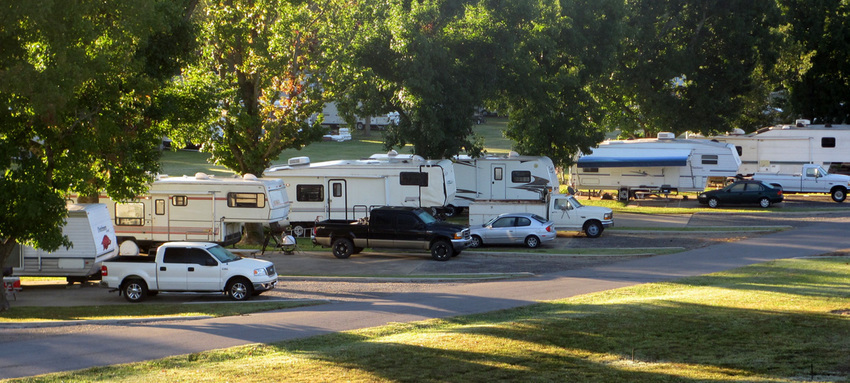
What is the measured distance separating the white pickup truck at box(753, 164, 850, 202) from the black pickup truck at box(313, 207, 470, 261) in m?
22.6

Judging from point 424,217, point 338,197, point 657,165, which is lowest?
point 424,217

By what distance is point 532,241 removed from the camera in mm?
29703

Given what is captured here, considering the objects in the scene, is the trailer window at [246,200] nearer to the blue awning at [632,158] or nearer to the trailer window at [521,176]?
the trailer window at [521,176]

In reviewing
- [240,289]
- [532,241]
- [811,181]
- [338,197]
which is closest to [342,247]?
[338,197]

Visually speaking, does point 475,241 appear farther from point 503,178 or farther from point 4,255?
point 4,255

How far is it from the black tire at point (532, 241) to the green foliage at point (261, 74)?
917cm

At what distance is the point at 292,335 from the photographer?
15477mm

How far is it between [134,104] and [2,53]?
5241 millimetres

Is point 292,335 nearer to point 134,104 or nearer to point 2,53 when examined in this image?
point 2,53

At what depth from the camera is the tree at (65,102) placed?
17016 millimetres

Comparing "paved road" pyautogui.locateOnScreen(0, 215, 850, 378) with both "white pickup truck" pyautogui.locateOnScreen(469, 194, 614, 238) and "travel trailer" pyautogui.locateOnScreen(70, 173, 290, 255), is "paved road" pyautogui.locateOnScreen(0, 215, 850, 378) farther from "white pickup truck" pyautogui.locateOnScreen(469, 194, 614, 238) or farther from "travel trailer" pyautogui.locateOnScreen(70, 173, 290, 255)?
"travel trailer" pyautogui.locateOnScreen(70, 173, 290, 255)

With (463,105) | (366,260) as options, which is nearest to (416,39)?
(463,105)

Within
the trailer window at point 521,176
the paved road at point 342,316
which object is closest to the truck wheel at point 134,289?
the paved road at point 342,316

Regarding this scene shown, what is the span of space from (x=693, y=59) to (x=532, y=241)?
23482mm
